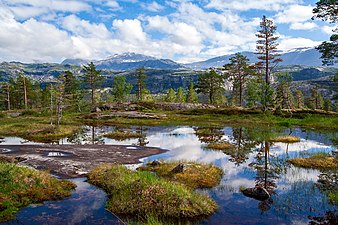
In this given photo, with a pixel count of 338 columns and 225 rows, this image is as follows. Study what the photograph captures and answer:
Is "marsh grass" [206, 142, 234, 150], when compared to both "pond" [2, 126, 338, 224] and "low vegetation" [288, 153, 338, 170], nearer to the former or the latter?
"pond" [2, 126, 338, 224]

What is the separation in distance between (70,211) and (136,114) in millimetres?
55804

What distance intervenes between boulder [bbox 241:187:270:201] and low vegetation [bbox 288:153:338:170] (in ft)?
28.8

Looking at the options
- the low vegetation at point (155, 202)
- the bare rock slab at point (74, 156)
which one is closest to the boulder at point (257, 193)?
the low vegetation at point (155, 202)

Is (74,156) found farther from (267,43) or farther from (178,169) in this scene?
(267,43)

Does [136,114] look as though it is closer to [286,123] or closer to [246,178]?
[286,123]

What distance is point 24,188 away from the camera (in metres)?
15.6

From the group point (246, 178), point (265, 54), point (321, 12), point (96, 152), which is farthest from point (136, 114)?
point (246, 178)

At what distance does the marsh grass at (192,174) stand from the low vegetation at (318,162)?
7578 mm

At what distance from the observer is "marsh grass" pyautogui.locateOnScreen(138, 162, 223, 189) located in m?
18.3

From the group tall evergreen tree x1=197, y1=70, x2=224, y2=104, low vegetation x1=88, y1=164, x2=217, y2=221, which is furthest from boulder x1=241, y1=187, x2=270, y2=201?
tall evergreen tree x1=197, y1=70, x2=224, y2=104

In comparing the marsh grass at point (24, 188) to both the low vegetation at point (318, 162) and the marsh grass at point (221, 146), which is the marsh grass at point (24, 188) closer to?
the marsh grass at point (221, 146)

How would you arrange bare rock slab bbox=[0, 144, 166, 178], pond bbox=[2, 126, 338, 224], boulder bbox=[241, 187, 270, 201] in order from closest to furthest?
1. pond bbox=[2, 126, 338, 224]
2. boulder bbox=[241, 187, 270, 201]
3. bare rock slab bbox=[0, 144, 166, 178]

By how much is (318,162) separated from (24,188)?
73.7ft

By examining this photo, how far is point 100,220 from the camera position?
506 inches
